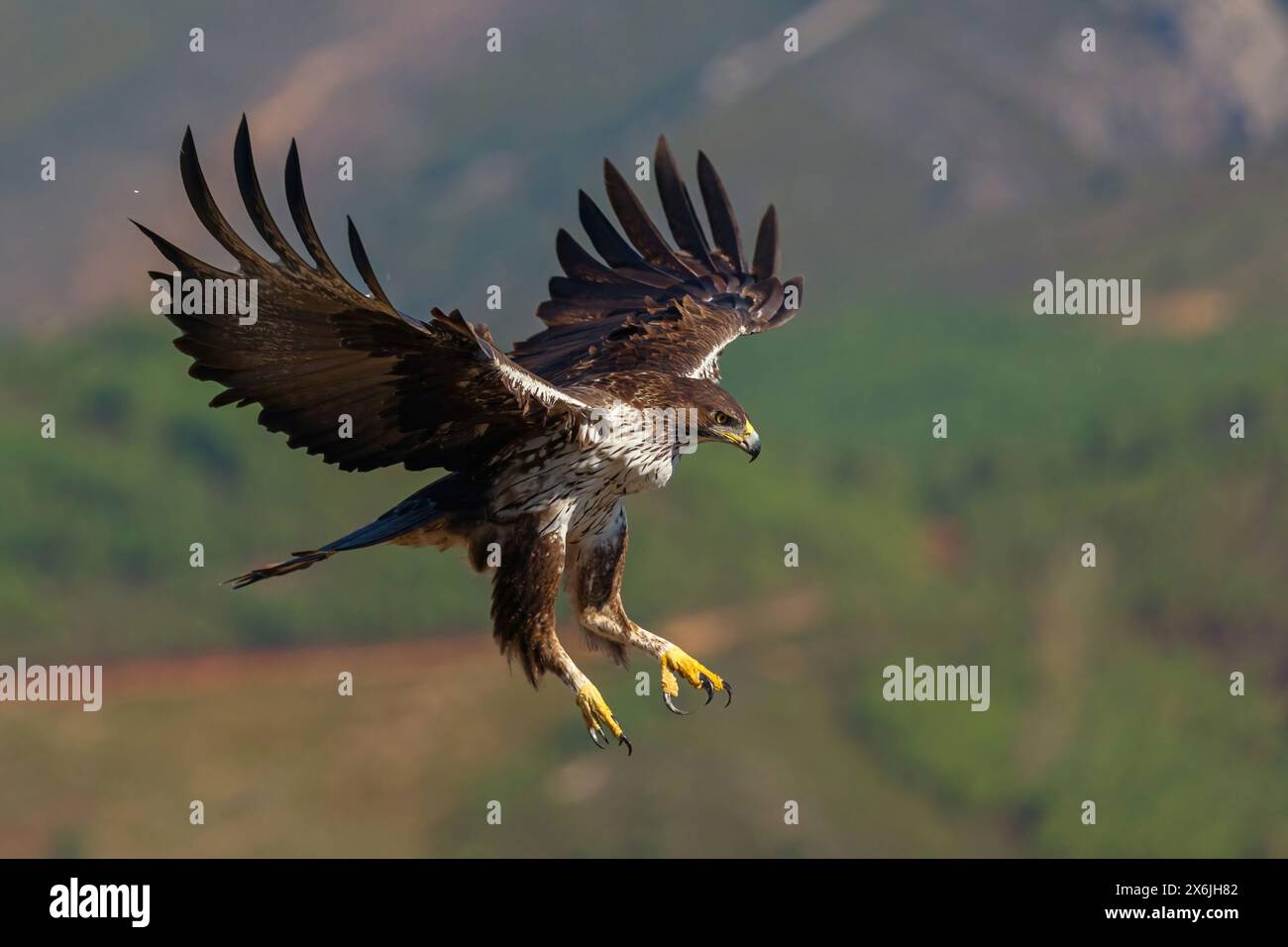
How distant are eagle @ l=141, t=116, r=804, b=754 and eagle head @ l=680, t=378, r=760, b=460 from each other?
0.04ft

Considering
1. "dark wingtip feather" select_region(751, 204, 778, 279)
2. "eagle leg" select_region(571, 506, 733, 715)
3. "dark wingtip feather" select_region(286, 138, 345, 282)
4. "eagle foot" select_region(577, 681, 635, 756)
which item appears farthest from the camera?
"dark wingtip feather" select_region(751, 204, 778, 279)

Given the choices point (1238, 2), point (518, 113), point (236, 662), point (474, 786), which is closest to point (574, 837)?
point (474, 786)

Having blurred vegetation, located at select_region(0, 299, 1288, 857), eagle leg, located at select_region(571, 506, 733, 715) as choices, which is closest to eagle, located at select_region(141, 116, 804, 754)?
eagle leg, located at select_region(571, 506, 733, 715)

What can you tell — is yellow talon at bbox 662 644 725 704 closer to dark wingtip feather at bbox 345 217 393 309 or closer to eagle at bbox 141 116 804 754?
eagle at bbox 141 116 804 754

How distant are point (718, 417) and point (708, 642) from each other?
165 ft

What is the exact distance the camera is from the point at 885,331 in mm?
79188

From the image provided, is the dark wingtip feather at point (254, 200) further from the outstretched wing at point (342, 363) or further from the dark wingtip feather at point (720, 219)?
the dark wingtip feather at point (720, 219)

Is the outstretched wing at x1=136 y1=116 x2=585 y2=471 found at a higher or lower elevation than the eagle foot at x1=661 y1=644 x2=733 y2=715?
higher

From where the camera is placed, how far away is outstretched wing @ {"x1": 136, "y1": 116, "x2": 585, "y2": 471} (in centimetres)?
1057

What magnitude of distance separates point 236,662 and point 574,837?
37.4 ft

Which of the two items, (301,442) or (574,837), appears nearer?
(301,442)

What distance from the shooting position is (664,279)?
49.0 ft
